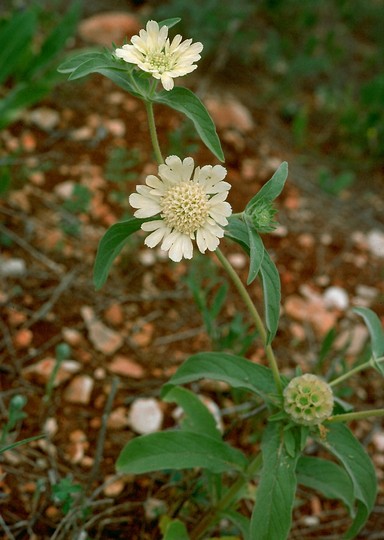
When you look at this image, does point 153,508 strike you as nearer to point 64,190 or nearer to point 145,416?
point 145,416

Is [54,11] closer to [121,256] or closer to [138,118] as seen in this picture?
[138,118]

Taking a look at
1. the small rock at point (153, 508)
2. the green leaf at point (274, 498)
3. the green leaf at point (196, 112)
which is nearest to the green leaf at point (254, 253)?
the green leaf at point (196, 112)

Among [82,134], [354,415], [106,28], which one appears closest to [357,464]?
[354,415]

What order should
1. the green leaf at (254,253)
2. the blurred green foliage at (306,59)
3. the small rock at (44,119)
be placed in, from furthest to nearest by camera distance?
the blurred green foliage at (306,59), the small rock at (44,119), the green leaf at (254,253)

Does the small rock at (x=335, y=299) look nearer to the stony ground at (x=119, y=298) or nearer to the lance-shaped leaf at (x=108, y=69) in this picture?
the stony ground at (x=119, y=298)

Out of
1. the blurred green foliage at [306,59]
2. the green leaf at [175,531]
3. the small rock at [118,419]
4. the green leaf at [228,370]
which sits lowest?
the green leaf at [175,531]
